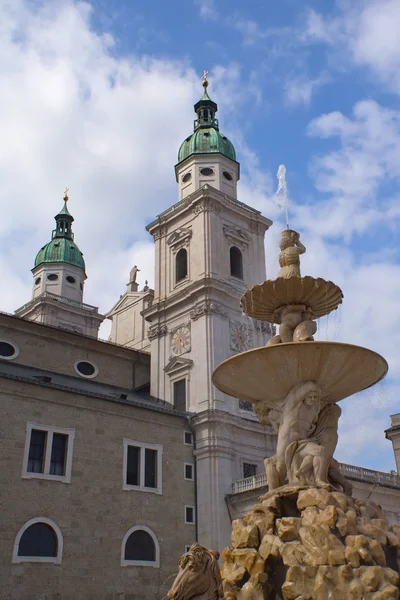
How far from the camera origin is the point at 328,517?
312 inches

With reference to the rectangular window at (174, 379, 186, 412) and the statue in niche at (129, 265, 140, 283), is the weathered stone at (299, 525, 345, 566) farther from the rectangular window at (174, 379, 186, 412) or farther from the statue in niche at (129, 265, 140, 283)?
the statue in niche at (129, 265, 140, 283)

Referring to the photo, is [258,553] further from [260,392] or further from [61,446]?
[61,446]

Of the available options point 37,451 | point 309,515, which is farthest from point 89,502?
point 309,515

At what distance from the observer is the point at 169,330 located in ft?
102

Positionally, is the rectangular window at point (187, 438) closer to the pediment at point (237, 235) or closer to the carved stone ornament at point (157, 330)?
the carved stone ornament at point (157, 330)

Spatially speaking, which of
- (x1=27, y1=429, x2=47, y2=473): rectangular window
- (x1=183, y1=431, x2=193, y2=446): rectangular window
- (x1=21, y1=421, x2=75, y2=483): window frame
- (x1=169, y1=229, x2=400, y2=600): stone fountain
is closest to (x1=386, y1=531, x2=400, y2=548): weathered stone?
(x1=169, y1=229, x2=400, y2=600): stone fountain

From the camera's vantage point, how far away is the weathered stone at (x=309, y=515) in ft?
26.4

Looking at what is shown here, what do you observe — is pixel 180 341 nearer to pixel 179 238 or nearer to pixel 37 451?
pixel 179 238

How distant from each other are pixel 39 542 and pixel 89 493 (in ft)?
8.20

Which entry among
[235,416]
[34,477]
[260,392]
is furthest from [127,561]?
[260,392]

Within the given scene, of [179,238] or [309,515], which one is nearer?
[309,515]

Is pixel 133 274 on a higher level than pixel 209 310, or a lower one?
higher

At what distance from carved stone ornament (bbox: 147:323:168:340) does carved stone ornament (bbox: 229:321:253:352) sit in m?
3.52

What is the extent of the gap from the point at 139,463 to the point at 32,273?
25035mm
